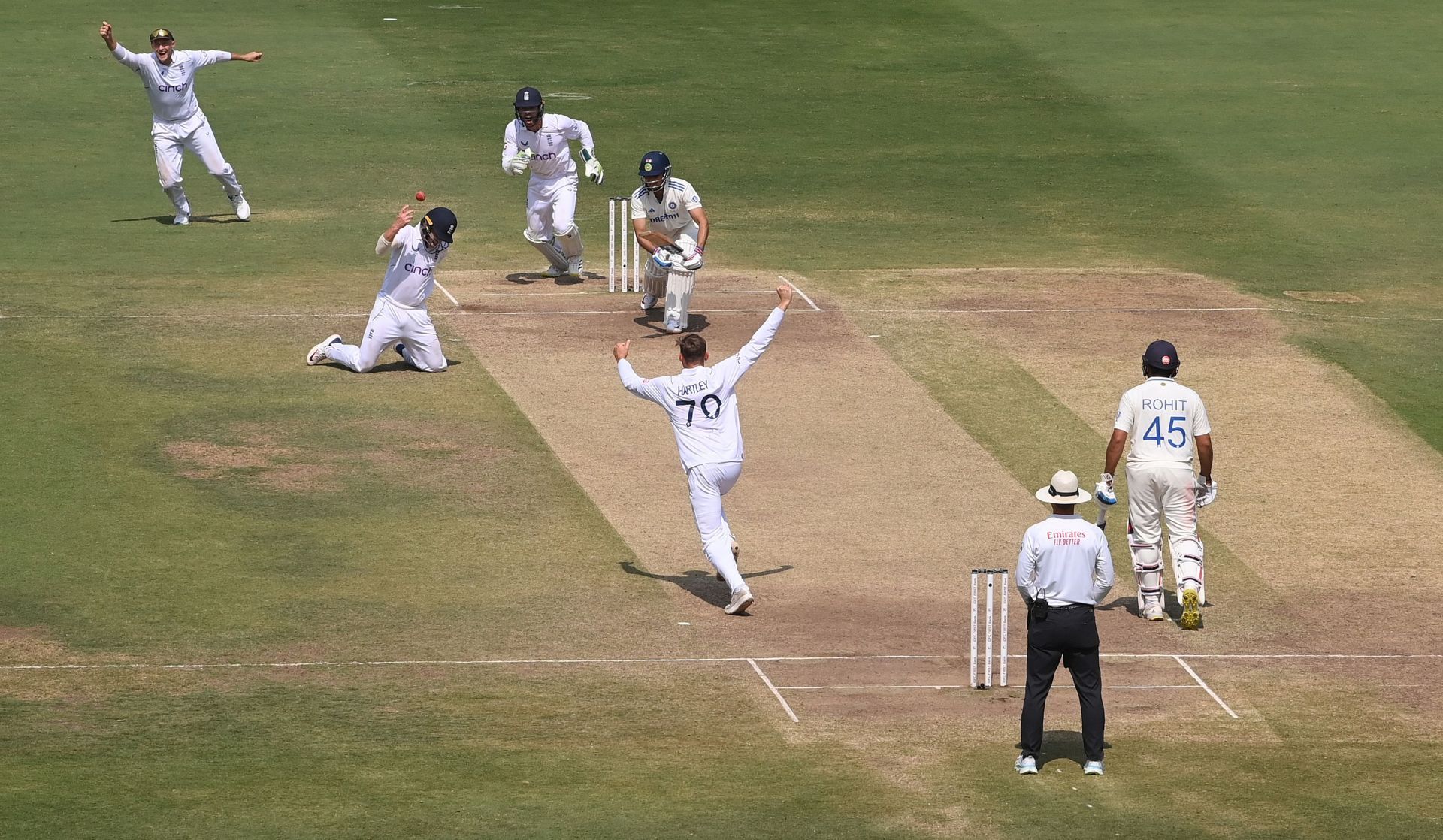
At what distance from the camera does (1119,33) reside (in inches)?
1607

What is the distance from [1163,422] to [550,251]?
36.9 feet

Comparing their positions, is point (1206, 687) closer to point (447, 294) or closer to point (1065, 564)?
point (1065, 564)

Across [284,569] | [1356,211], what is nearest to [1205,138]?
[1356,211]

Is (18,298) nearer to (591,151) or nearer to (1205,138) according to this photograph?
(591,151)

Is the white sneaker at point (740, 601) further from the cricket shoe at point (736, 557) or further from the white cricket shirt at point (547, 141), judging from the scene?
the white cricket shirt at point (547, 141)

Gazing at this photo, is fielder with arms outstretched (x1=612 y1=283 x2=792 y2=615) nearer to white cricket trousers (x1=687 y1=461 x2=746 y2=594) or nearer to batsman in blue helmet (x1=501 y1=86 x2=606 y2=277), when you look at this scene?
white cricket trousers (x1=687 y1=461 x2=746 y2=594)

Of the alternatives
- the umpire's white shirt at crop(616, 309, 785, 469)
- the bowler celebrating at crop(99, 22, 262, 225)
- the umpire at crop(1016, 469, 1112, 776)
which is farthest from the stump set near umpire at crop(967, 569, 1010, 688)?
the bowler celebrating at crop(99, 22, 262, 225)

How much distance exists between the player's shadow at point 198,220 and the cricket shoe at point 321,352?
23.0ft

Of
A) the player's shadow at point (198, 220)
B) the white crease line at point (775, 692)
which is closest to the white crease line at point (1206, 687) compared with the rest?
the white crease line at point (775, 692)

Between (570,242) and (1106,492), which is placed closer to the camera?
(1106,492)

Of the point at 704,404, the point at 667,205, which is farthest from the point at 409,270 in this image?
the point at 704,404

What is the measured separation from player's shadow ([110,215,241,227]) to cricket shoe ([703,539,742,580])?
44.5 ft

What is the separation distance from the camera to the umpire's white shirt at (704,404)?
53.9 ft

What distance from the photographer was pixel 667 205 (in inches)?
954
